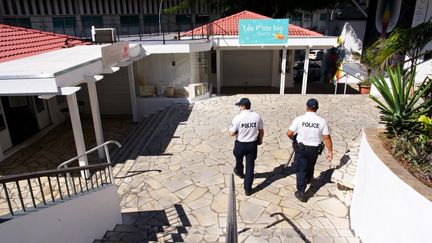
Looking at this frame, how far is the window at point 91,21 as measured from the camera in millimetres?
25781

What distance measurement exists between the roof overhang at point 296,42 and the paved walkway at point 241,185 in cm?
463

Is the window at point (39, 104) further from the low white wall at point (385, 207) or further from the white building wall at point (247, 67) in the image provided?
the low white wall at point (385, 207)

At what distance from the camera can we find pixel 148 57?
1371cm

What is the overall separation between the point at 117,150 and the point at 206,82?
6.26m

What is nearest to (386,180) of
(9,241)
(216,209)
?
(216,209)

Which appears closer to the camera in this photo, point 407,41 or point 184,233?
point 184,233

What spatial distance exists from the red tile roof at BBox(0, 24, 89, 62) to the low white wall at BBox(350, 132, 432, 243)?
9527mm

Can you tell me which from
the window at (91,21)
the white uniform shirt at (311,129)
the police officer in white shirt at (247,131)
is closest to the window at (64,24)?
the window at (91,21)

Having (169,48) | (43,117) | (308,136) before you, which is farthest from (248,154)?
(43,117)

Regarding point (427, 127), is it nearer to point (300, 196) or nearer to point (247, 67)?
point (300, 196)

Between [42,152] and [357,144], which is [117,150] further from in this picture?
[357,144]

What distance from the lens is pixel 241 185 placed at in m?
6.86

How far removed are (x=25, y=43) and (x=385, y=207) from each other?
11939 millimetres

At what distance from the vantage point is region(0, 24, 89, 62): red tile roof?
9430mm
